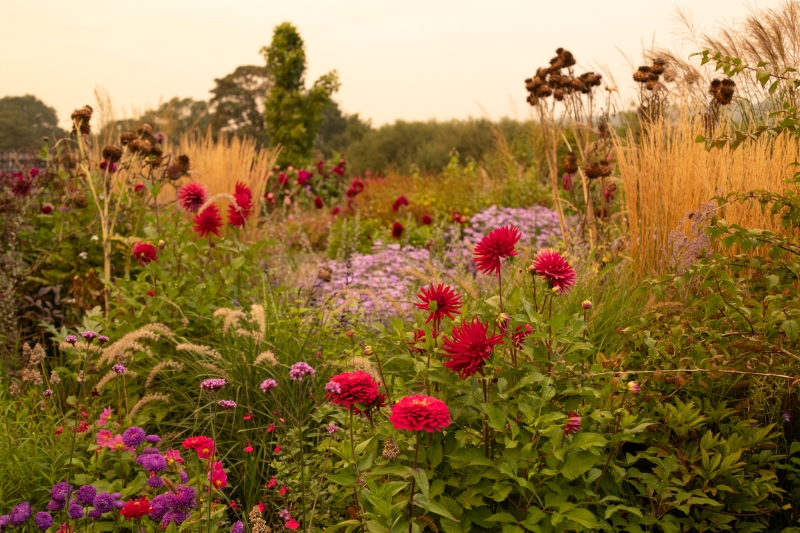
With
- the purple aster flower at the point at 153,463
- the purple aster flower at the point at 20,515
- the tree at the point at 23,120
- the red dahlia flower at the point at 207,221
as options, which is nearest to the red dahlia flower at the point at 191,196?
the red dahlia flower at the point at 207,221

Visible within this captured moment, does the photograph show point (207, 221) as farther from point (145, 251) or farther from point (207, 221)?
point (145, 251)

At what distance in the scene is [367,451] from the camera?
204cm

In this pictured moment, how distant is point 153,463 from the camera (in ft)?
7.43

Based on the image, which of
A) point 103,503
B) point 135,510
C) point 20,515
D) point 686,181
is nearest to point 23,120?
point 686,181

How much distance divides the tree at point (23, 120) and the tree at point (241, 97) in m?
6.98

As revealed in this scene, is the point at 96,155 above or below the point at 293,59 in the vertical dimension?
below

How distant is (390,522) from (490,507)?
0.51 metres

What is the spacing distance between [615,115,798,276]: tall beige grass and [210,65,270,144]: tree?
94.5ft

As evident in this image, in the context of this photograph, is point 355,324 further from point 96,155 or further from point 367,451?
point 96,155

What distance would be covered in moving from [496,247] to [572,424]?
559 millimetres

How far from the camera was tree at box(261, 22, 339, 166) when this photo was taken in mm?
17234

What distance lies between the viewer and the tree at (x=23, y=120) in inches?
987

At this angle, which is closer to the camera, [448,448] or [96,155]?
[448,448]

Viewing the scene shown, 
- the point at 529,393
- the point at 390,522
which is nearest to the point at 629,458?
the point at 529,393
